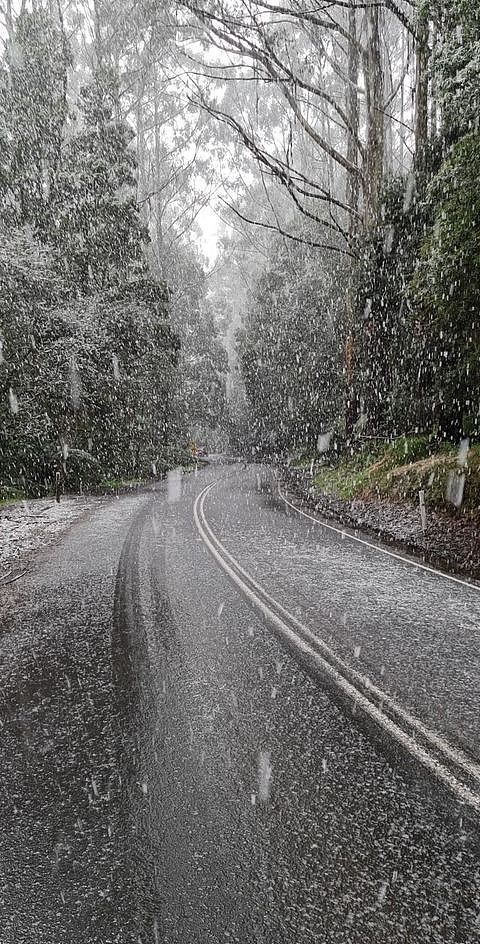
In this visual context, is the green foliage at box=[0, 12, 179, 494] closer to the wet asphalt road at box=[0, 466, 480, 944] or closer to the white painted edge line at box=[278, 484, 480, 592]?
the white painted edge line at box=[278, 484, 480, 592]

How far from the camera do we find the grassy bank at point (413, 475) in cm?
1254

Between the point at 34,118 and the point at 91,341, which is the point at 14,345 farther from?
the point at 34,118

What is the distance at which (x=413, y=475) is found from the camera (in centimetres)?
1476

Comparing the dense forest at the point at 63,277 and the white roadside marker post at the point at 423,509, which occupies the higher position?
the dense forest at the point at 63,277

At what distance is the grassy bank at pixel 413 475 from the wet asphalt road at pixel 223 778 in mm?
5054

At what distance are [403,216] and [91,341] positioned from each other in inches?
399

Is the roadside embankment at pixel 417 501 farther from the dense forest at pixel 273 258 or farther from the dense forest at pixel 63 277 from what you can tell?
the dense forest at pixel 63 277

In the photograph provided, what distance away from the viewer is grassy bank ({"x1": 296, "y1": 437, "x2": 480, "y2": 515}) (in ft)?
41.1

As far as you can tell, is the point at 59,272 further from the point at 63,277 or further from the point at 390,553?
the point at 390,553

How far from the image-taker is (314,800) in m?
3.54

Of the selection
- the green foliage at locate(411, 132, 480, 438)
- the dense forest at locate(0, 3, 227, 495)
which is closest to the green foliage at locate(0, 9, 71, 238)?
the dense forest at locate(0, 3, 227, 495)

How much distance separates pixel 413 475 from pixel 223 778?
11859mm

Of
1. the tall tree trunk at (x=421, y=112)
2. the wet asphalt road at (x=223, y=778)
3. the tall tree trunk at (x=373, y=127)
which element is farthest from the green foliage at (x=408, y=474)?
the tall tree trunk at (x=421, y=112)

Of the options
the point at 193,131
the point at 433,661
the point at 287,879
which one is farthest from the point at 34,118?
the point at 287,879
